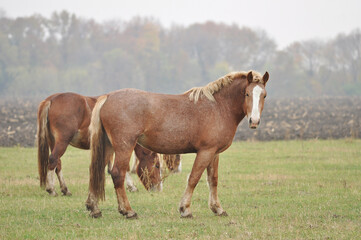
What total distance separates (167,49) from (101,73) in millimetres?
29075

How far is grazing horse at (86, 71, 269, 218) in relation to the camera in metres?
7.59

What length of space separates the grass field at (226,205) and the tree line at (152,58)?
73893 mm

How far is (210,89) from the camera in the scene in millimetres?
8188

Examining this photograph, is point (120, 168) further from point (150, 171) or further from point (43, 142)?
point (150, 171)

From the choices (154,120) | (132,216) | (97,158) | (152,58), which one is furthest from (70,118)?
(152,58)

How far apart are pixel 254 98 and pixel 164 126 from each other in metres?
1.42

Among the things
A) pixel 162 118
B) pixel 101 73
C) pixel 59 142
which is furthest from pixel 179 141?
pixel 101 73

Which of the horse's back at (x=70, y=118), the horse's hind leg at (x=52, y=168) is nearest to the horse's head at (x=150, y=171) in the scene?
the horse's back at (x=70, y=118)

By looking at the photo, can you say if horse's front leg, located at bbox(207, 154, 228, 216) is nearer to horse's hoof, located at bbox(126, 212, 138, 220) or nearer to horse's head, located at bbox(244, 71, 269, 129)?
horse's head, located at bbox(244, 71, 269, 129)

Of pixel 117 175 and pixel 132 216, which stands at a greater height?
pixel 117 175

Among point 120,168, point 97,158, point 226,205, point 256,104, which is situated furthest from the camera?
point 226,205

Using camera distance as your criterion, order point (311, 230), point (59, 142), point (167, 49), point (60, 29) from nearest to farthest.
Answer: point (311, 230) < point (59, 142) < point (60, 29) < point (167, 49)

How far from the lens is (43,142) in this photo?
33.2 ft

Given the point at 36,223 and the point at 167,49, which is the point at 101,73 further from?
the point at 36,223
